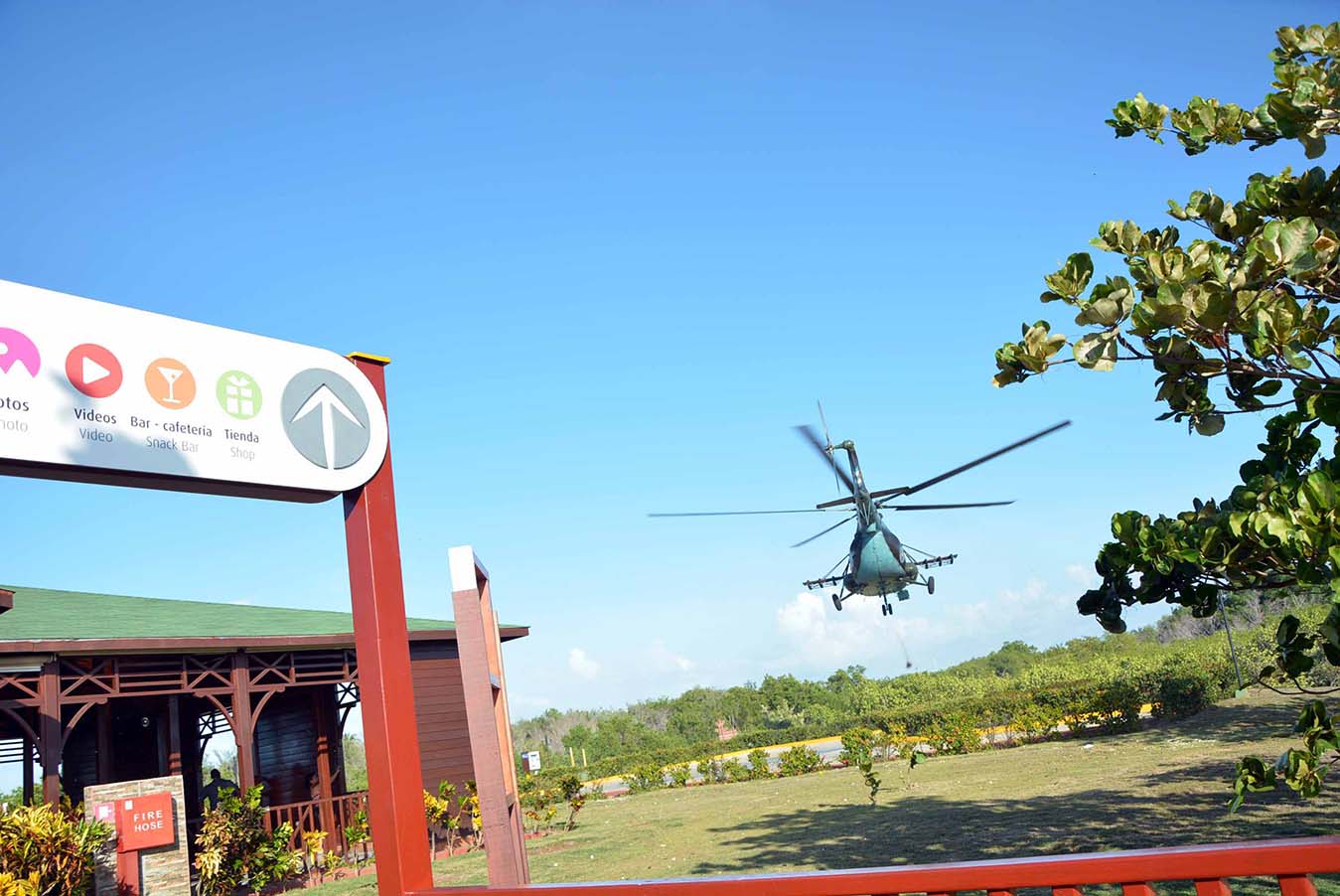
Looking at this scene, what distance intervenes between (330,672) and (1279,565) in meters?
15.5

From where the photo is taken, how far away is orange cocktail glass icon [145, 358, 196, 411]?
3.95 m

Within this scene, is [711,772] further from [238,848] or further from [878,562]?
[238,848]

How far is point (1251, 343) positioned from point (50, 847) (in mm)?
11853

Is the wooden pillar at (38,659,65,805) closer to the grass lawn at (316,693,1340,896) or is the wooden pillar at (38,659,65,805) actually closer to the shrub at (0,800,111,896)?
the shrub at (0,800,111,896)

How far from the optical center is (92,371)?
378 centimetres

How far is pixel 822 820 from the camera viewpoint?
42.3 feet

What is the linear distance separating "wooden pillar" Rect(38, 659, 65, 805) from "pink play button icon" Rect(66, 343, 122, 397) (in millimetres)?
10829

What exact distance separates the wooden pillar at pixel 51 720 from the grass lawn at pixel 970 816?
3.95 m

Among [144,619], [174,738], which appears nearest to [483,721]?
[174,738]

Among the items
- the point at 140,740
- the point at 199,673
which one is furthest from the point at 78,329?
the point at 140,740

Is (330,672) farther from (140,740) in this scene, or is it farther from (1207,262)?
(1207,262)

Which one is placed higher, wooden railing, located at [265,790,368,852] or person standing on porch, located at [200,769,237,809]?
person standing on porch, located at [200,769,237,809]

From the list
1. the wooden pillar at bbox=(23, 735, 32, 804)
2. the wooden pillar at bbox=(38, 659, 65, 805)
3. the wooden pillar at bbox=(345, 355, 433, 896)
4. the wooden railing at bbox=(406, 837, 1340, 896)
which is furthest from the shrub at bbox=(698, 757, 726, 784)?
the wooden railing at bbox=(406, 837, 1340, 896)

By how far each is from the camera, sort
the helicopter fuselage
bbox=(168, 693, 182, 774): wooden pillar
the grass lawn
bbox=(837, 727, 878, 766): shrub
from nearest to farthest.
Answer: the grass lawn < bbox=(168, 693, 182, 774): wooden pillar < bbox=(837, 727, 878, 766): shrub < the helicopter fuselage
